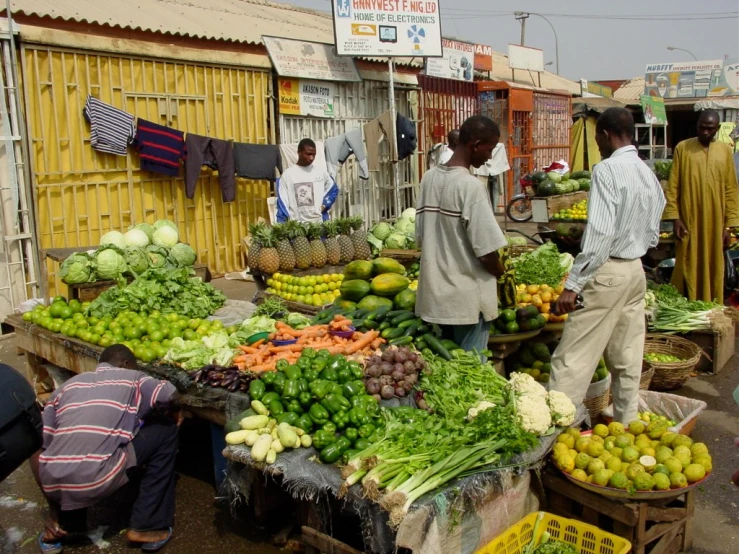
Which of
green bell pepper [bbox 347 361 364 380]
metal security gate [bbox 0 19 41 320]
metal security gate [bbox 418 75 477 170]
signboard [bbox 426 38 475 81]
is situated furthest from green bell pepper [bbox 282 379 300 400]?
signboard [bbox 426 38 475 81]

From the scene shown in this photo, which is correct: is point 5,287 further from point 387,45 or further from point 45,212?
point 387,45

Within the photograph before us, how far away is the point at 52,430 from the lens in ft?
12.6

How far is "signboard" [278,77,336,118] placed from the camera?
11.2 m

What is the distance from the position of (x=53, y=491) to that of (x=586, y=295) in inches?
131

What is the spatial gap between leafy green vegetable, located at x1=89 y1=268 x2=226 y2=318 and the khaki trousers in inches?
134

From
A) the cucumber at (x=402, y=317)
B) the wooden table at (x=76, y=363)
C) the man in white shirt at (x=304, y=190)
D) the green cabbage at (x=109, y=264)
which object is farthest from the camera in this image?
the man in white shirt at (x=304, y=190)

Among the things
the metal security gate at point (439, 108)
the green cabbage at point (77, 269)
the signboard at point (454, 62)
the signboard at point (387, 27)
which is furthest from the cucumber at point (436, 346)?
the signboard at point (454, 62)

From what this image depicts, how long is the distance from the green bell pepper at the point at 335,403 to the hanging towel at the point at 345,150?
7.69 metres

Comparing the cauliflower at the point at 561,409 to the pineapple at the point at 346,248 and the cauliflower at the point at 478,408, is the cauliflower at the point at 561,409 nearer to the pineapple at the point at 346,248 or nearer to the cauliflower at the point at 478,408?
the cauliflower at the point at 478,408

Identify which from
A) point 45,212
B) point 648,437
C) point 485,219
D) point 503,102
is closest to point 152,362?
point 485,219

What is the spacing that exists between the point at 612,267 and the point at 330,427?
1.98 metres

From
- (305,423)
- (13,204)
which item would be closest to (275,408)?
(305,423)

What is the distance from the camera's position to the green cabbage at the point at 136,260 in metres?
6.94

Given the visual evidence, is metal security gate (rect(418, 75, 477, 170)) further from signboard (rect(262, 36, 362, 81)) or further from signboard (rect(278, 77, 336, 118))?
signboard (rect(278, 77, 336, 118))
